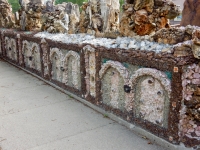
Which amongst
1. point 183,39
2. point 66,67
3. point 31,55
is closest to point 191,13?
point 183,39

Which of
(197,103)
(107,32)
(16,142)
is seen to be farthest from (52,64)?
(197,103)

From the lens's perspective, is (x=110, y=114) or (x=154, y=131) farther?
(x=110, y=114)

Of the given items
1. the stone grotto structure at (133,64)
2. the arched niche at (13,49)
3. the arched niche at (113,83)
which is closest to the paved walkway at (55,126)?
the stone grotto structure at (133,64)

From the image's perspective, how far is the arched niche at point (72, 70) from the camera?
20.5 ft

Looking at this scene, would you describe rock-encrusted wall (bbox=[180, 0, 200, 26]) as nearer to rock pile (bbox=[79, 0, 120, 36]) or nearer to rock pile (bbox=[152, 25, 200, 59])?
rock pile (bbox=[152, 25, 200, 59])

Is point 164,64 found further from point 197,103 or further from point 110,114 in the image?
point 110,114

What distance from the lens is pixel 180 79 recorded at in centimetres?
363

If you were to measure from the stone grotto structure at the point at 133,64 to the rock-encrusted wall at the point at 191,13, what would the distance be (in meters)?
0.07

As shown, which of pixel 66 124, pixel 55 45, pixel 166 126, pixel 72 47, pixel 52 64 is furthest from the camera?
pixel 52 64

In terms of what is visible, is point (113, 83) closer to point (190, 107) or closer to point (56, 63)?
point (190, 107)

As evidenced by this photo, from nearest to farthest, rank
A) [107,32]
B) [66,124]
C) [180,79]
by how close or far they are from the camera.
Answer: [180,79]
[66,124]
[107,32]

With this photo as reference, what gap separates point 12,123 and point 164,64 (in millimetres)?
3413

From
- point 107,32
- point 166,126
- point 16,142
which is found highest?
point 107,32

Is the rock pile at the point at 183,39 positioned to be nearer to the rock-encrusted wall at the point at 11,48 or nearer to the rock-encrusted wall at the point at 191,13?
the rock-encrusted wall at the point at 191,13
